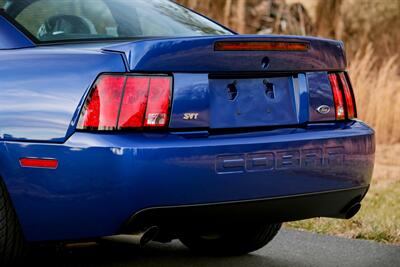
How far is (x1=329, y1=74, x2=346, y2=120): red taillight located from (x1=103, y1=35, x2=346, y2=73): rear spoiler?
0.05 meters

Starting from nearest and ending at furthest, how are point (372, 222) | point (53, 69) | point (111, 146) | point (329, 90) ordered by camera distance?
1. point (111, 146)
2. point (53, 69)
3. point (329, 90)
4. point (372, 222)

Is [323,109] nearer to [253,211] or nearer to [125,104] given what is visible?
[253,211]

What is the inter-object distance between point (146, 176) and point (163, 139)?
179 mm

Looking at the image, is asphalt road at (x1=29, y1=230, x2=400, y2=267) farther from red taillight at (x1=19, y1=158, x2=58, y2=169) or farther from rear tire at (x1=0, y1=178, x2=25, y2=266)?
red taillight at (x1=19, y1=158, x2=58, y2=169)

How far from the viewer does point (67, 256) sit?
17.7 ft

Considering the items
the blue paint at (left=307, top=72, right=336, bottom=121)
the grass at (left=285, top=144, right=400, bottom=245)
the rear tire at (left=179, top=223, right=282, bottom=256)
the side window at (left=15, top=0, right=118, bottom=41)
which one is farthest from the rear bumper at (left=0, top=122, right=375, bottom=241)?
the grass at (left=285, top=144, right=400, bottom=245)

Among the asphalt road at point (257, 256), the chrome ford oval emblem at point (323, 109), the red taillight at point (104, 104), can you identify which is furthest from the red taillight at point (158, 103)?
the asphalt road at point (257, 256)

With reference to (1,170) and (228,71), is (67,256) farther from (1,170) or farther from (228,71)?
(228,71)

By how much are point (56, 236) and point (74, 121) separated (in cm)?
48

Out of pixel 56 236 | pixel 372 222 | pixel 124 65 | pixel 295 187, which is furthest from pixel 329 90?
pixel 372 222

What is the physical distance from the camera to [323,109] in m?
4.72

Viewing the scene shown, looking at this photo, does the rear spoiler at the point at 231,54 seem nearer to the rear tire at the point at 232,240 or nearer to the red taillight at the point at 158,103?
the red taillight at the point at 158,103

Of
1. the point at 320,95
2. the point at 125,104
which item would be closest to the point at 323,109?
the point at 320,95

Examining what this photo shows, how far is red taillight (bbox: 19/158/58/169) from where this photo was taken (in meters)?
4.14
